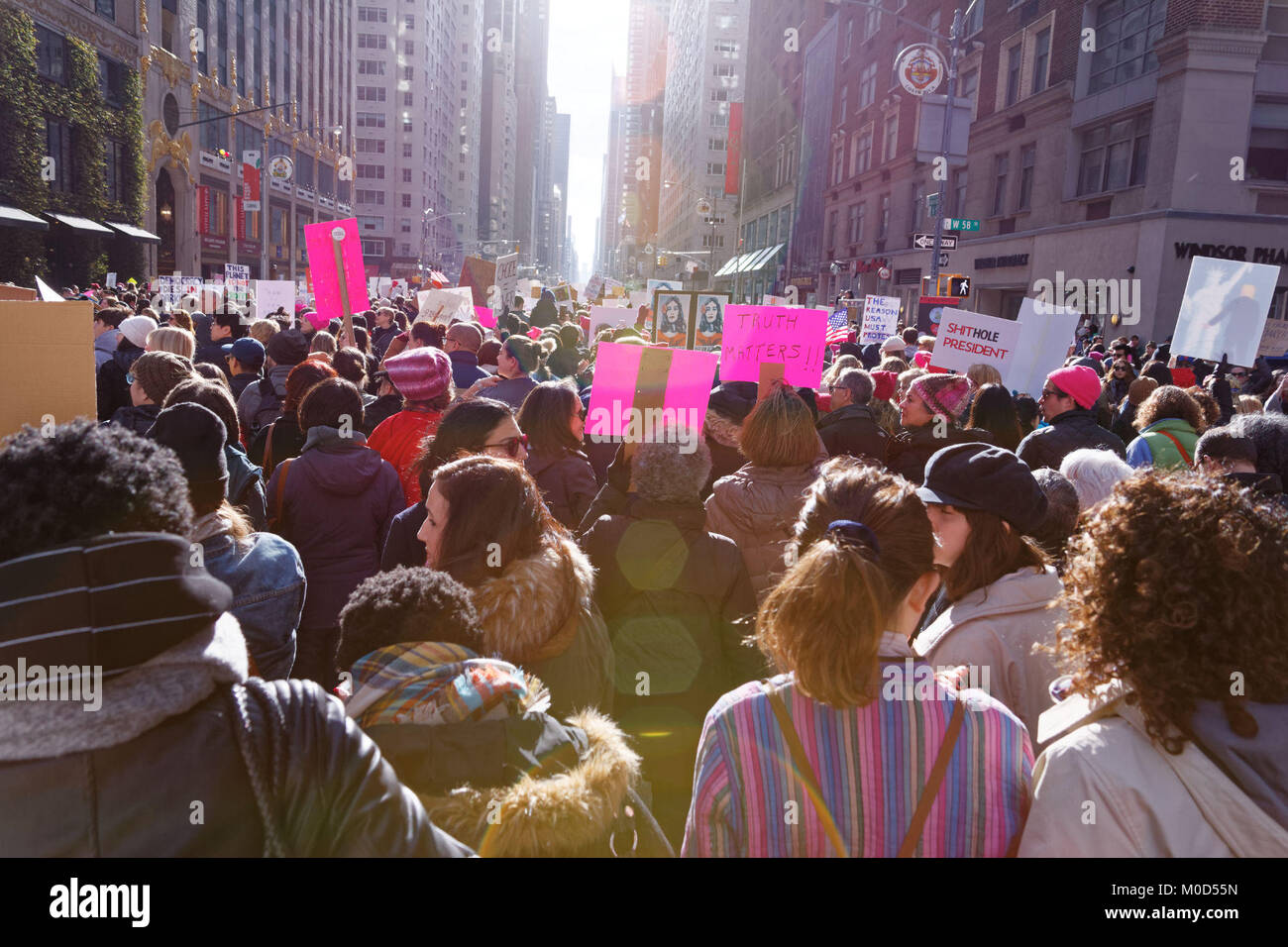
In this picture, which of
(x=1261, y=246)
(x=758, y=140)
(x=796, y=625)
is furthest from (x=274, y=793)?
(x=758, y=140)

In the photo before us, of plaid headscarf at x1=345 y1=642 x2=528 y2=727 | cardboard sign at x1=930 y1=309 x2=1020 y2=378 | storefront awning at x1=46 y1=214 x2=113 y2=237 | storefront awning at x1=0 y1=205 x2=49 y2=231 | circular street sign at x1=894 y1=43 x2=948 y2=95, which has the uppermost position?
circular street sign at x1=894 y1=43 x2=948 y2=95

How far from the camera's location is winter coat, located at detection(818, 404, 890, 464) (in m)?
6.40

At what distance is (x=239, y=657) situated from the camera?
158 cm

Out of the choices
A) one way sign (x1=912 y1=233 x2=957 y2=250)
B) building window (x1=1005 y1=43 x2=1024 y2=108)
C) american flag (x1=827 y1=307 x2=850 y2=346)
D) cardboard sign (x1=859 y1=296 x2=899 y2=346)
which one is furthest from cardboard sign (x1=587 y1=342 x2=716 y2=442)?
building window (x1=1005 y1=43 x2=1024 y2=108)

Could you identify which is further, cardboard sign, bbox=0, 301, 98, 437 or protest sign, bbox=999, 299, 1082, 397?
protest sign, bbox=999, 299, 1082, 397

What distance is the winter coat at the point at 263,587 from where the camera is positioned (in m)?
3.21

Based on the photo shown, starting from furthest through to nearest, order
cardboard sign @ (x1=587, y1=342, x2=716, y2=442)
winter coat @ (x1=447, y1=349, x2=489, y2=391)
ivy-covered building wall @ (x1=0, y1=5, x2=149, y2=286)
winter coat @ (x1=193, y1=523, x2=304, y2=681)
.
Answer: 1. ivy-covered building wall @ (x1=0, y1=5, x2=149, y2=286)
2. winter coat @ (x1=447, y1=349, x2=489, y2=391)
3. cardboard sign @ (x1=587, y1=342, x2=716, y2=442)
4. winter coat @ (x1=193, y1=523, x2=304, y2=681)

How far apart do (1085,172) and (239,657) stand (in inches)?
1139

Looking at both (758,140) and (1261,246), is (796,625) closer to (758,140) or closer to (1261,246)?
(1261,246)

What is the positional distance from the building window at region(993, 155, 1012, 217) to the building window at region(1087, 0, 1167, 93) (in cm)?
528

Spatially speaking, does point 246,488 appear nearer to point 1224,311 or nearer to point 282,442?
point 282,442

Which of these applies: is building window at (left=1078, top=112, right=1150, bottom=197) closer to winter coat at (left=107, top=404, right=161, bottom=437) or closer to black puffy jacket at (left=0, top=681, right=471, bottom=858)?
winter coat at (left=107, top=404, right=161, bottom=437)

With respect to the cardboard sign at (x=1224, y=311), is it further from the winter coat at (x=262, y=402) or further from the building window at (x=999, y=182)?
the building window at (x=999, y=182)

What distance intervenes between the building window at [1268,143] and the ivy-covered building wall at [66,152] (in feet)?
101
